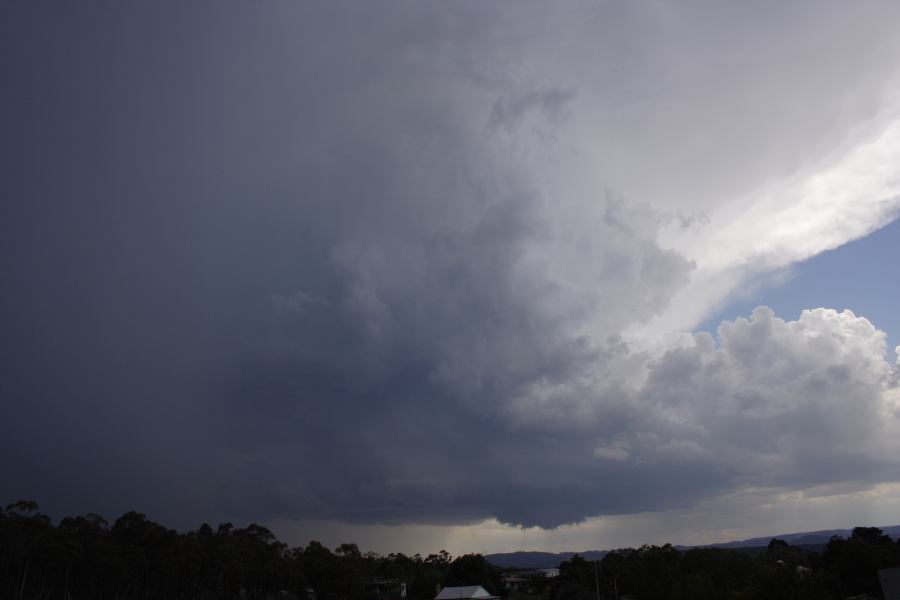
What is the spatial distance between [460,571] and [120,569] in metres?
98.9

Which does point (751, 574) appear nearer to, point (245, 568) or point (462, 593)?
point (462, 593)

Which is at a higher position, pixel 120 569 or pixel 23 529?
pixel 23 529

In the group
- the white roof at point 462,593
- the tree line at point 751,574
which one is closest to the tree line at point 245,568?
the tree line at point 751,574

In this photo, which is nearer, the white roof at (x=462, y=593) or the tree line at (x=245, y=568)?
the tree line at (x=245, y=568)

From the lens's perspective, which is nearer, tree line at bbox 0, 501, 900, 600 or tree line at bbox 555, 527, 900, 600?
tree line at bbox 555, 527, 900, 600

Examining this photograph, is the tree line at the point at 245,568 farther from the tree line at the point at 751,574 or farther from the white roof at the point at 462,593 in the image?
the white roof at the point at 462,593

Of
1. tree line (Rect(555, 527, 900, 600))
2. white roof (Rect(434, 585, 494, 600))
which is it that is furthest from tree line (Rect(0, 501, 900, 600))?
white roof (Rect(434, 585, 494, 600))

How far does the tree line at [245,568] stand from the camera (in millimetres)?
93125

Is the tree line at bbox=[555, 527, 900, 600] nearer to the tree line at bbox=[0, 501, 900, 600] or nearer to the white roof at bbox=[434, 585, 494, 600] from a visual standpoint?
the tree line at bbox=[0, 501, 900, 600]

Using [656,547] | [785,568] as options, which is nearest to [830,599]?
[785,568]

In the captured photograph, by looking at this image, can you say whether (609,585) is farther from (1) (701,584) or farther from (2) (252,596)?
(2) (252,596)

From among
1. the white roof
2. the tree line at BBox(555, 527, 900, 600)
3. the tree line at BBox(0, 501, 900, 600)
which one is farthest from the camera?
the white roof

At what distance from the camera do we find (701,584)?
9788cm

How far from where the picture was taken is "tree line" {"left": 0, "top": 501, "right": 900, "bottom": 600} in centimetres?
9312
